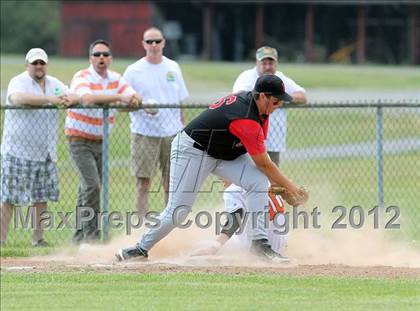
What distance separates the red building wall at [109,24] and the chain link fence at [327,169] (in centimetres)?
2917

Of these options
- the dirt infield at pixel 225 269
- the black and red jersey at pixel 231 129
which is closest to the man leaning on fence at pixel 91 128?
the dirt infield at pixel 225 269

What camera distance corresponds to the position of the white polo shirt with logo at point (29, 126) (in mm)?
11938

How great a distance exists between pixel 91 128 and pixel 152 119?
2.43ft

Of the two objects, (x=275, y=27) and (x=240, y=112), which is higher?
(x=275, y=27)

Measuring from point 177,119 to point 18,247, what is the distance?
2395 millimetres

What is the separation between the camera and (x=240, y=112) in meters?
9.93

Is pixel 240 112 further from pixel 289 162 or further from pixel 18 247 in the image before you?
pixel 289 162

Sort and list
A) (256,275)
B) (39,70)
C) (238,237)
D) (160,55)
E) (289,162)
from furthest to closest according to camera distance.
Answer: (289,162) < (160,55) < (39,70) < (238,237) < (256,275)

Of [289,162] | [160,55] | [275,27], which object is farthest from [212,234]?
[275,27]

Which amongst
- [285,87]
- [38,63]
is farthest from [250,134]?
[38,63]

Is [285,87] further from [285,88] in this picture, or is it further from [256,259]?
[256,259]

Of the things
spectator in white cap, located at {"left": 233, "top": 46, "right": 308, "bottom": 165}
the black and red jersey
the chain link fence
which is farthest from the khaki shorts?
the black and red jersey

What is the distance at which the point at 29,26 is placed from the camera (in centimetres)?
5734

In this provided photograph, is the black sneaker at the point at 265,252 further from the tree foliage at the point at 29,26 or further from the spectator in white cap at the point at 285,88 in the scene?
the tree foliage at the point at 29,26
